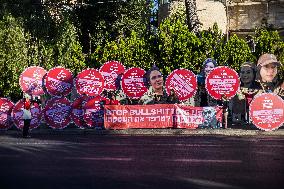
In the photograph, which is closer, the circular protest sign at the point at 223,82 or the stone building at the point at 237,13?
the circular protest sign at the point at 223,82

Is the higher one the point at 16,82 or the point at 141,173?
the point at 16,82

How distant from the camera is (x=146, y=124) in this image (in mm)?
19672

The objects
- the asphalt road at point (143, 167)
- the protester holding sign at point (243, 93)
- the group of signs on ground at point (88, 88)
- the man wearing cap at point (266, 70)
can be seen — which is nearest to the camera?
the asphalt road at point (143, 167)

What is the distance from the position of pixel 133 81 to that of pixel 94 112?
2.56 m

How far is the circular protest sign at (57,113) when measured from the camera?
1997cm

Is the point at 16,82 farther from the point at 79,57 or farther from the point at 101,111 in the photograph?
the point at 101,111

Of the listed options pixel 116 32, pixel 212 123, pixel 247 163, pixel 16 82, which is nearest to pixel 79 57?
pixel 16 82

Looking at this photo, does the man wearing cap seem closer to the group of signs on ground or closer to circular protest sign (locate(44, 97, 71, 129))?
the group of signs on ground

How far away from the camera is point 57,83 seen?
2080 cm

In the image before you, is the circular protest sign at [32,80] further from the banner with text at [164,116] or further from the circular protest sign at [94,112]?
the banner with text at [164,116]

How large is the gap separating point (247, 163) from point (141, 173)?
2.46 metres

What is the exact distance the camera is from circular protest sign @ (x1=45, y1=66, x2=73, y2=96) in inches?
818

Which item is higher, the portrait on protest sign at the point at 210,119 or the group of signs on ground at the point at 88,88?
the group of signs on ground at the point at 88,88

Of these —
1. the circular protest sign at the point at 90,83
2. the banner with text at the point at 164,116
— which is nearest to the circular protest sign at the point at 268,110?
the banner with text at the point at 164,116
